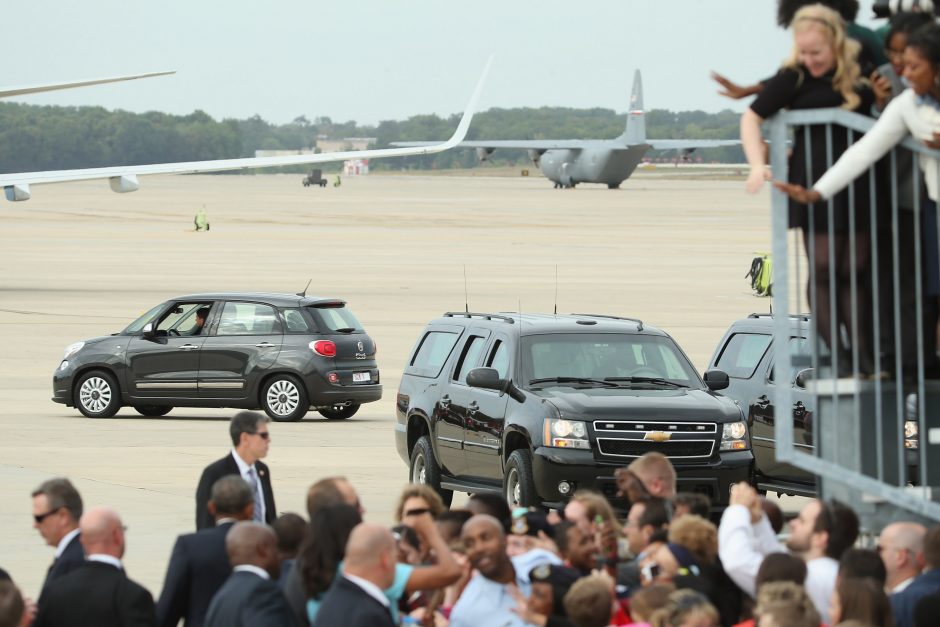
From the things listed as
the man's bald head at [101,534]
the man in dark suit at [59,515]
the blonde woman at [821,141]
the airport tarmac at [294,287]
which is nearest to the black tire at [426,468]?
the airport tarmac at [294,287]

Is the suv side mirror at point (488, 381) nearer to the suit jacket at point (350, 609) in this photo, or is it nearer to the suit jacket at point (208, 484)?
the suit jacket at point (208, 484)

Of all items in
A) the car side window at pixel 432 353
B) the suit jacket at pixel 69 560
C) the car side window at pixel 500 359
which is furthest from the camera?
the car side window at pixel 432 353

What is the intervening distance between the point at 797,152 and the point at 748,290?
3907 cm

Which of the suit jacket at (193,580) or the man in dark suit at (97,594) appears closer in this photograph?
the man in dark suit at (97,594)

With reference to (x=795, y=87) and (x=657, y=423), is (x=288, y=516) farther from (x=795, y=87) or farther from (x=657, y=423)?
(x=657, y=423)

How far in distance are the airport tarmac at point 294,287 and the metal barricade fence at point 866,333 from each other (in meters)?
5.78

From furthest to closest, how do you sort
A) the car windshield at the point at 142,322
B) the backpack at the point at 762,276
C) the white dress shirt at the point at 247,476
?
the backpack at the point at 762,276 < the car windshield at the point at 142,322 < the white dress shirt at the point at 247,476

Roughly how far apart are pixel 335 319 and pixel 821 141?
1618 centimetres

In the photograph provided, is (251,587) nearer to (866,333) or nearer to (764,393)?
(866,333)

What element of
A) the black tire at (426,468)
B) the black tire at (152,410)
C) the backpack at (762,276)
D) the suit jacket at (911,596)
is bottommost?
the backpack at (762,276)

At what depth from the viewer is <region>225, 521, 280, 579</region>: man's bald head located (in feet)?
24.6

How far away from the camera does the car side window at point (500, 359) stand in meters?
16.4

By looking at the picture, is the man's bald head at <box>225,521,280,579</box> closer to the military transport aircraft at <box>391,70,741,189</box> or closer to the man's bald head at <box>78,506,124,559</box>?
the man's bald head at <box>78,506,124,559</box>

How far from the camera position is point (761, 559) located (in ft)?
27.1
